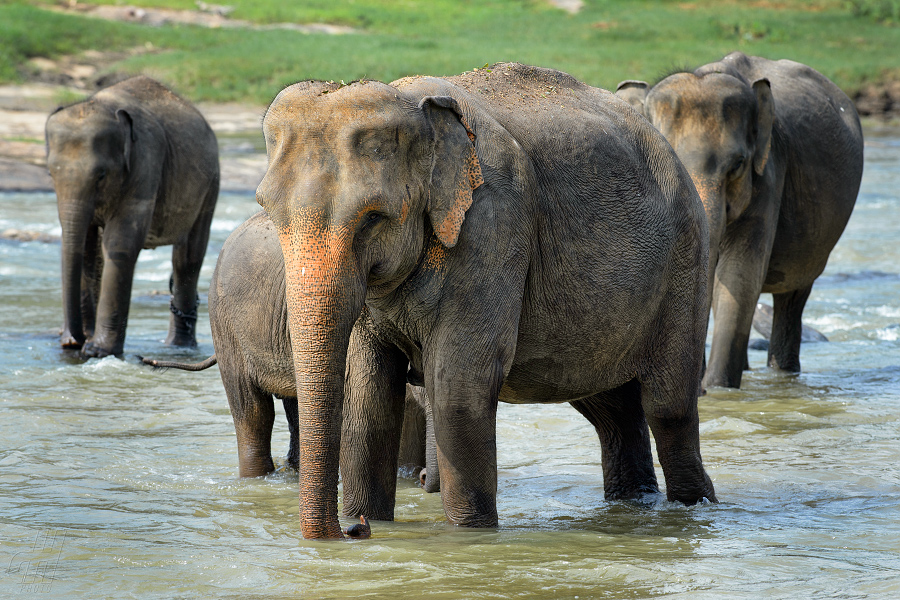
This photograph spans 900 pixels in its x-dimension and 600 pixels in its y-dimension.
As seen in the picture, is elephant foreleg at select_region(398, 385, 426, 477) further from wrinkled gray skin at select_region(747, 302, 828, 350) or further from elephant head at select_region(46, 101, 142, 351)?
wrinkled gray skin at select_region(747, 302, 828, 350)

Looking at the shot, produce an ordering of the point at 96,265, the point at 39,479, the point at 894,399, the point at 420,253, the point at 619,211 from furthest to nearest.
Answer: the point at 96,265 → the point at 894,399 → the point at 39,479 → the point at 619,211 → the point at 420,253

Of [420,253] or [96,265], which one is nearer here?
[420,253]

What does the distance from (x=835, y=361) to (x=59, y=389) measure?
5520 millimetres

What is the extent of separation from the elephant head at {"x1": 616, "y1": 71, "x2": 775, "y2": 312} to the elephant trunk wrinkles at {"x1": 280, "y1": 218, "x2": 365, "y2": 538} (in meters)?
3.92

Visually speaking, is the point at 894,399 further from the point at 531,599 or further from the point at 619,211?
the point at 531,599

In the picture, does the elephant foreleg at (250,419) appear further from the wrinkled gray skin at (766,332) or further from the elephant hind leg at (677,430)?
the wrinkled gray skin at (766,332)

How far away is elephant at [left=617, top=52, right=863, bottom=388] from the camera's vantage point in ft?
23.7

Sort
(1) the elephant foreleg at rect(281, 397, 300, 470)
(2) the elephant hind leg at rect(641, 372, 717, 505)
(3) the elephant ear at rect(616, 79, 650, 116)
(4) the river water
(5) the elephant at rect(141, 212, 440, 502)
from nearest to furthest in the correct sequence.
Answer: (4) the river water, (2) the elephant hind leg at rect(641, 372, 717, 505), (5) the elephant at rect(141, 212, 440, 502), (1) the elephant foreleg at rect(281, 397, 300, 470), (3) the elephant ear at rect(616, 79, 650, 116)

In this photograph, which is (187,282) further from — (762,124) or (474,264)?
(474,264)

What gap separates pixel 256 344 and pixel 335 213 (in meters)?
1.64

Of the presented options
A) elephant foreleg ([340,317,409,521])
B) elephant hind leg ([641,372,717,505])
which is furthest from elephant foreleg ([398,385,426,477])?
elephant foreleg ([340,317,409,521])

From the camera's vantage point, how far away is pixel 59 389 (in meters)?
7.64

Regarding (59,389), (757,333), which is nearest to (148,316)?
(59,389)

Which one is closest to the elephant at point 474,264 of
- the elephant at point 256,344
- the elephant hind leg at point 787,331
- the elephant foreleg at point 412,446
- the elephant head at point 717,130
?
the elephant at point 256,344
